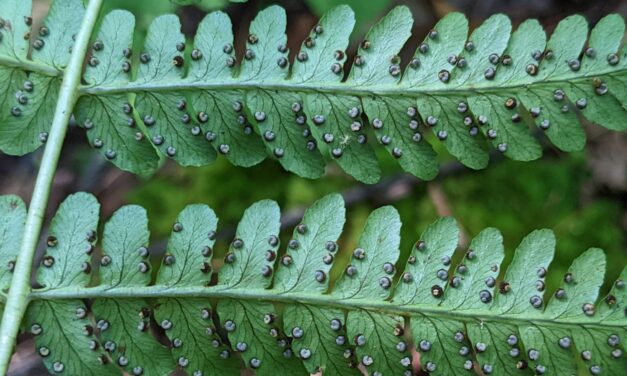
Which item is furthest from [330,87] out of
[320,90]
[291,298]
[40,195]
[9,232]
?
[9,232]

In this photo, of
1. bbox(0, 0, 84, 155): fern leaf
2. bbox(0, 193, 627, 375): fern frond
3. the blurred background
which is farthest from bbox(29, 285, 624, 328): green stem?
the blurred background

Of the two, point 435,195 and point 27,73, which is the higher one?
point 27,73

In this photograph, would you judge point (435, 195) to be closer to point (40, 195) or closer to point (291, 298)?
point (291, 298)

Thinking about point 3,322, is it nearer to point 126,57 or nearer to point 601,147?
point 126,57

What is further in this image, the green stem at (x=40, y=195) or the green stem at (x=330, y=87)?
the green stem at (x=330, y=87)

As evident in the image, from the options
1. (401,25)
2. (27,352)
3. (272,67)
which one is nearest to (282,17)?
(272,67)

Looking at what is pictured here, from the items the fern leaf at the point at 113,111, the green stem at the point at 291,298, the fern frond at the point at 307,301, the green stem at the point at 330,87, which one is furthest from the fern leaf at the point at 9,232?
the green stem at the point at 330,87

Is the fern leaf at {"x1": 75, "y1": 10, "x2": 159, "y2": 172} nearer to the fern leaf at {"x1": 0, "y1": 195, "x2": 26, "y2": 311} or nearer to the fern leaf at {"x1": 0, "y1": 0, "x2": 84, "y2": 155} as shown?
the fern leaf at {"x1": 0, "y1": 0, "x2": 84, "y2": 155}

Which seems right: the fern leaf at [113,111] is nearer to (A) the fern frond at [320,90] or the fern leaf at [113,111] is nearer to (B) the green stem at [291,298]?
(A) the fern frond at [320,90]
